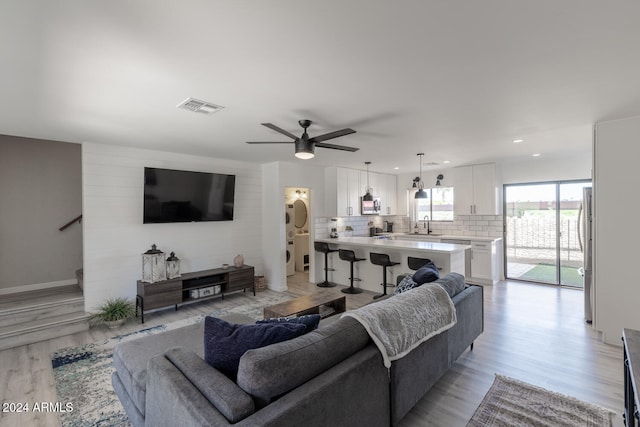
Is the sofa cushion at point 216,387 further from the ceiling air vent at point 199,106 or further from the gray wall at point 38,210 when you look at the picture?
the gray wall at point 38,210

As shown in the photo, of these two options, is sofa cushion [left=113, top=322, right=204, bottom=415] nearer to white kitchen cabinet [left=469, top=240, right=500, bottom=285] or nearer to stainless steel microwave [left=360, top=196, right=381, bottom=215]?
stainless steel microwave [left=360, top=196, right=381, bottom=215]

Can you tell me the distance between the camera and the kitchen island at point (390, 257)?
471 cm

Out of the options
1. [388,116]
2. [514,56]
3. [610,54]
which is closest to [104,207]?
[388,116]

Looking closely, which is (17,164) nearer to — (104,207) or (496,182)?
(104,207)

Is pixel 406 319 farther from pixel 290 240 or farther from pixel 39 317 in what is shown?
pixel 290 240

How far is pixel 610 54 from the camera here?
1.95 m

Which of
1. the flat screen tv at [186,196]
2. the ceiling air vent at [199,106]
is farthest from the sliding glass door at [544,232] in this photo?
the ceiling air vent at [199,106]

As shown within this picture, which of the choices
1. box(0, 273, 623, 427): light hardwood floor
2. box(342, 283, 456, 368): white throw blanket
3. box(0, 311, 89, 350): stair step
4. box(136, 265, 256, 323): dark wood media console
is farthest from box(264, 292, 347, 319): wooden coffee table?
box(0, 311, 89, 350): stair step

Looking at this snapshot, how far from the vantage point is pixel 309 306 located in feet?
11.3

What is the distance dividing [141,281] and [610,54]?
5.64 m

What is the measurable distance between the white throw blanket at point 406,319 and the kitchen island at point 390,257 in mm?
2073

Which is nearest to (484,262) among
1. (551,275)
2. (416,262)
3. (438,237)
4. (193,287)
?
(438,237)

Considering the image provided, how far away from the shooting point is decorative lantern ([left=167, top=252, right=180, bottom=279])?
4.72 meters

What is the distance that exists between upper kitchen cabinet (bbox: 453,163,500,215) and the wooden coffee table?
4.34m
